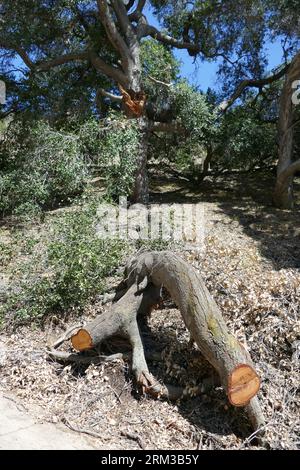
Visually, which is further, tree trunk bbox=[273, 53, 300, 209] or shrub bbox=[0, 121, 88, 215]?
tree trunk bbox=[273, 53, 300, 209]

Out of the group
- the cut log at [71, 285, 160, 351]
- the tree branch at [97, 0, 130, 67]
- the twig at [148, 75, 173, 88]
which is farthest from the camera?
the twig at [148, 75, 173, 88]

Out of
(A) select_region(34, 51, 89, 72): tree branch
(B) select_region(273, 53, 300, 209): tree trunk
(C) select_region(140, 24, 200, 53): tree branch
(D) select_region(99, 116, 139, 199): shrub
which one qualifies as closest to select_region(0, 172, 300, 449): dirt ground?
(D) select_region(99, 116, 139, 199): shrub

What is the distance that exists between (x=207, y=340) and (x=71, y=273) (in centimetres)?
204

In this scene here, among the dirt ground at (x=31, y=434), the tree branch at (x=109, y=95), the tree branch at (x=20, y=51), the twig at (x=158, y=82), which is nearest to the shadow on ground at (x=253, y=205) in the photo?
the tree branch at (x=109, y=95)

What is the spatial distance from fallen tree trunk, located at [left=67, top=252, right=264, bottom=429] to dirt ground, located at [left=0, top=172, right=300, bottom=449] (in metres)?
0.20

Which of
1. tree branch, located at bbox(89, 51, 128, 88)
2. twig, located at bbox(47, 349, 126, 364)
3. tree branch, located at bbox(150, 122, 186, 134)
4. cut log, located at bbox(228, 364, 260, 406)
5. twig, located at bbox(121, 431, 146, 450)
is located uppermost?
tree branch, located at bbox(89, 51, 128, 88)

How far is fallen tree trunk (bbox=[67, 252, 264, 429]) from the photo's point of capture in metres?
3.44

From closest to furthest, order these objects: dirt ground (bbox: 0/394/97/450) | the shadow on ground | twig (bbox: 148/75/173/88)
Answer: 1. dirt ground (bbox: 0/394/97/450)
2. the shadow on ground
3. twig (bbox: 148/75/173/88)

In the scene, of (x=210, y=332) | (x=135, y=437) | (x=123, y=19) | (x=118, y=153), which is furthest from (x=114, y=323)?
(x=123, y=19)

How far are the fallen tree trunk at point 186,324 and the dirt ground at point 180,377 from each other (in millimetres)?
195

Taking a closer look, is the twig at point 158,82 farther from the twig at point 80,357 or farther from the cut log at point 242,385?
the cut log at point 242,385

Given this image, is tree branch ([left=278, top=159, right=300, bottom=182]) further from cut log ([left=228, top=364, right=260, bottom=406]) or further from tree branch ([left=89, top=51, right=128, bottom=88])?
cut log ([left=228, top=364, right=260, bottom=406])

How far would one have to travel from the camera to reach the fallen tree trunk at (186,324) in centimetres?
344
